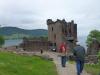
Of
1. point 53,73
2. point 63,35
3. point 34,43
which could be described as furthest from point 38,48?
point 53,73

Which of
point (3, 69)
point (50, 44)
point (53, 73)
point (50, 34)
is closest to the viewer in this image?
point (3, 69)

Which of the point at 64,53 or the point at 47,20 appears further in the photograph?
the point at 47,20

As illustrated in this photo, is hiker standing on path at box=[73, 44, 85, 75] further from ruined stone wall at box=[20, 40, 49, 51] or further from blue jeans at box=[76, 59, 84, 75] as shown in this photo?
ruined stone wall at box=[20, 40, 49, 51]

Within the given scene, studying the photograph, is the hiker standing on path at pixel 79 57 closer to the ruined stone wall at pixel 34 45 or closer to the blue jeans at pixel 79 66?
the blue jeans at pixel 79 66

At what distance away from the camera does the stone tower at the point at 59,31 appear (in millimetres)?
84562

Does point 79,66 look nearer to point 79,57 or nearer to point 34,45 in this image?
point 79,57

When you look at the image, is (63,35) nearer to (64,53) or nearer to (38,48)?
(38,48)

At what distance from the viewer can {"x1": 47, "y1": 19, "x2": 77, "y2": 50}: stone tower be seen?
3329 inches

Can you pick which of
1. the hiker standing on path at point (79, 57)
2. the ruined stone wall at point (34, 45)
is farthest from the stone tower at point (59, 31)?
the hiker standing on path at point (79, 57)

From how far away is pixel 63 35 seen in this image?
83.5 m

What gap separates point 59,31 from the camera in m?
85.1

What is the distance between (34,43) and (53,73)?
57.0 metres

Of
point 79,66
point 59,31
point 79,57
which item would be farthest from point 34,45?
point 79,57

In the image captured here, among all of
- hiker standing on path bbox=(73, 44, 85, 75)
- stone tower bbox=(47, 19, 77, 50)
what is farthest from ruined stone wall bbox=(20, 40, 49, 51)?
hiker standing on path bbox=(73, 44, 85, 75)
